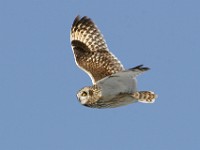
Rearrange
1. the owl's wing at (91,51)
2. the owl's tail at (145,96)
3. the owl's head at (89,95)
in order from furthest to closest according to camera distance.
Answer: the owl's wing at (91,51) < the owl's tail at (145,96) < the owl's head at (89,95)

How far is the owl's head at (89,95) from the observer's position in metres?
12.6

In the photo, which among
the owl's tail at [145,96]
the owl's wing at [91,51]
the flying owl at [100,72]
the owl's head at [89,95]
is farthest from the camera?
the owl's wing at [91,51]

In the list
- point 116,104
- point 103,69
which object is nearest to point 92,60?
point 103,69

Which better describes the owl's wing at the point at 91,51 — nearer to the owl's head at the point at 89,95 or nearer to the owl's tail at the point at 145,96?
the owl's head at the point at 89,95

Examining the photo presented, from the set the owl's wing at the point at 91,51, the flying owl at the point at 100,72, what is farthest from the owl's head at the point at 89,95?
the owl's wing at the point at 91,51

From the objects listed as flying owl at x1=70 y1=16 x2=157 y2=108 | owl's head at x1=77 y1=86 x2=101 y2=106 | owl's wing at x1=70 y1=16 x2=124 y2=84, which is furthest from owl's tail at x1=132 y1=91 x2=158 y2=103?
owl's wing at x1=70 y1=16 x2=124 y2=84

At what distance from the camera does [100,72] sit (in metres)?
13.9

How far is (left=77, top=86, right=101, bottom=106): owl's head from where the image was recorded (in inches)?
494

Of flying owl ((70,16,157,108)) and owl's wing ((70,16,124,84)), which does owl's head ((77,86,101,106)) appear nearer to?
flying owl ((70,16,157,108))

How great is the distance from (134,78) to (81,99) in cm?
109

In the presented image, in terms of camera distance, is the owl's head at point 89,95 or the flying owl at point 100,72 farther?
the owl's head at point 89,95

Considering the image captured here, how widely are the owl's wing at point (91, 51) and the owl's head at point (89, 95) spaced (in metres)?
0.66

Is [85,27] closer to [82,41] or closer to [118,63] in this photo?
[82,41]

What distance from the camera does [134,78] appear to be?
1230 centimetres
